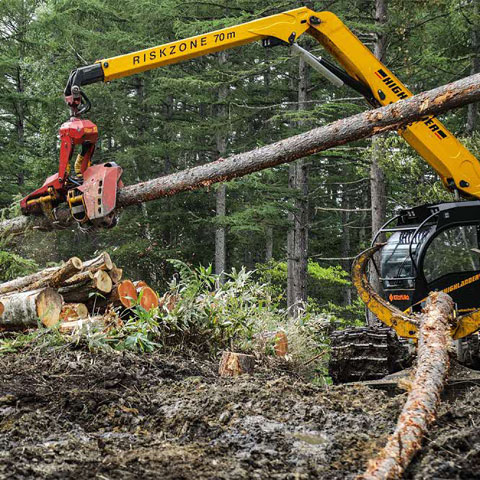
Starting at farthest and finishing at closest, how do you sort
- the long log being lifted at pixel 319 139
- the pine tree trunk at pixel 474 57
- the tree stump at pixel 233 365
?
1. the pine tree trunk at pixel 474 57
2. the long log being lifted at pixel 319 139
3. the tree stump at pixel 233 365

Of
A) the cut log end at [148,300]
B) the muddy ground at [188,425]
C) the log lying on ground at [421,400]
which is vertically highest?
the cut log end at [148,300]

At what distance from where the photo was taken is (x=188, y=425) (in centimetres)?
400

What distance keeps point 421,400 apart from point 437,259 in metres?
4.03

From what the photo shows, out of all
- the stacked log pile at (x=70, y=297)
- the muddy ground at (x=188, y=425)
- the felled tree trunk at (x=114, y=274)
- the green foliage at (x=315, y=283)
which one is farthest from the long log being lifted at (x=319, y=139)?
the green foliage at (x=315, y=283)

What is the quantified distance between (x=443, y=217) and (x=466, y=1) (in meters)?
10.9

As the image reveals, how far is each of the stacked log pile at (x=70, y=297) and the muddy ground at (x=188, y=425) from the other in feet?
3.83

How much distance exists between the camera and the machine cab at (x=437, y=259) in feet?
22.7

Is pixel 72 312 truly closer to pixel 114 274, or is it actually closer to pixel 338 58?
pixel 114 274

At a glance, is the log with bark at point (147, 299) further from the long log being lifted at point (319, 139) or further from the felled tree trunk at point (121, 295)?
the long log being lifted at point (319, 139)

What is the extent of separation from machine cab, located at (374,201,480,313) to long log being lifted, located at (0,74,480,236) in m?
1.17

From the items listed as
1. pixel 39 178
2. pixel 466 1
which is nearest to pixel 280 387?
pixel 466 1

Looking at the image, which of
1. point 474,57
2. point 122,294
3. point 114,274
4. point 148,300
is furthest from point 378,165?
point 122,294

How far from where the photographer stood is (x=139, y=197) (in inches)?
282

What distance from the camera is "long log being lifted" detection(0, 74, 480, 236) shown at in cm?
650
